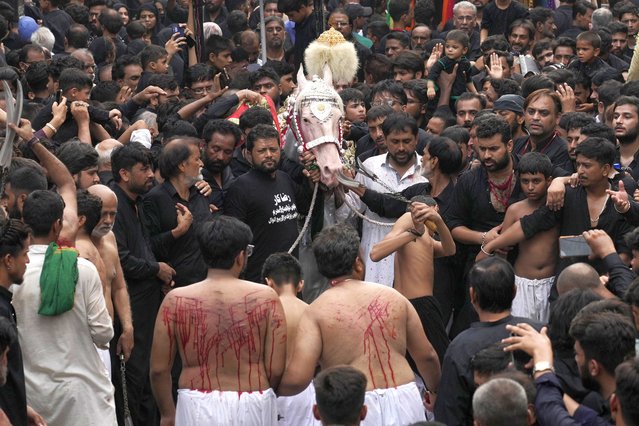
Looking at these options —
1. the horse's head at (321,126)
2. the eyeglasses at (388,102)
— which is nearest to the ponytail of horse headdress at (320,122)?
the horse's head at (321,126)

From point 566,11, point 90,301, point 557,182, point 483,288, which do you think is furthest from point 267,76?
point 566,11

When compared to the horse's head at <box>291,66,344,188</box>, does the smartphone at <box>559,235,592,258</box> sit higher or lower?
lower

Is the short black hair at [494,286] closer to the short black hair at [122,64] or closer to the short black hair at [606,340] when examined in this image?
the short black hair at [606,340]

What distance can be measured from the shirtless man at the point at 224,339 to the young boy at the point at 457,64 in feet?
21.6

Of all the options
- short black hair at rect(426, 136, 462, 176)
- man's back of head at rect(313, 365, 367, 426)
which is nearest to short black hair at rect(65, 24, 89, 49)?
short black hair at rect(426, 136, 462, 176)

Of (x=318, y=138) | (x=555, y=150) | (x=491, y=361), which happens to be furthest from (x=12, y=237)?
(x=555, y=150)

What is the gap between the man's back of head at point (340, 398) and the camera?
19.0ft

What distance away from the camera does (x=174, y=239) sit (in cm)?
949

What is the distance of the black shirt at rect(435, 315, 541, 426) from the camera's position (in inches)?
259

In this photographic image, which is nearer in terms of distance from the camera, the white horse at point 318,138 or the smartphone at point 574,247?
the smartphone at point 574,247

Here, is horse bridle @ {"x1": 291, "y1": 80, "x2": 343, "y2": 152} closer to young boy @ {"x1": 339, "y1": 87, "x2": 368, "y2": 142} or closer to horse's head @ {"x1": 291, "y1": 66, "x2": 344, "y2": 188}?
horse's head @ {"x1": 291, "y1": 66, "x2": 344, "y2": 188}

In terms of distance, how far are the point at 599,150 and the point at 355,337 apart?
283 centimetres

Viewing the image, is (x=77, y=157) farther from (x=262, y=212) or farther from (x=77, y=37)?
(x=77, y=37)

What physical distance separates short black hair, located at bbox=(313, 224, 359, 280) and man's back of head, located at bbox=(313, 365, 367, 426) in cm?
140
